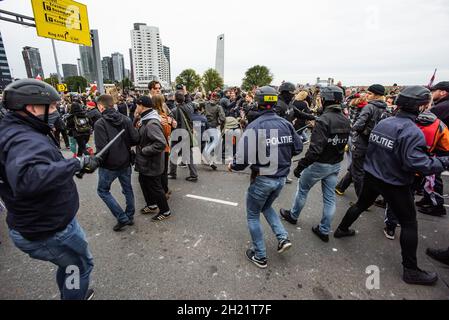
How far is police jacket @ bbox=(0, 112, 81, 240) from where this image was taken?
144 cm

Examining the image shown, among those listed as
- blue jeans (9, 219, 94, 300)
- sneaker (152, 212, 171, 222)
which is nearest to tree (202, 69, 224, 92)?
sneaker (152, 212, 171, 222)

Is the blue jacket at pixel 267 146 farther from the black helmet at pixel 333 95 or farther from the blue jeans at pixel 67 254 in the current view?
the blue jeans at pixel 67 254

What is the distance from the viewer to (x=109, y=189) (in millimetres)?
3316

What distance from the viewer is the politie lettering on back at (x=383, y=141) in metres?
2.43

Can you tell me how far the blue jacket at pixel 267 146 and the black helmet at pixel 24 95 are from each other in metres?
1.78

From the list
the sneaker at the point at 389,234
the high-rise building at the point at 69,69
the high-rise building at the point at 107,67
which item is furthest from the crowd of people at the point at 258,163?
the high-rise building at the point at 69,69

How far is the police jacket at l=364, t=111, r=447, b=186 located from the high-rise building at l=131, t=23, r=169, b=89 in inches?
5328

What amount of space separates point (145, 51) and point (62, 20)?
458ft

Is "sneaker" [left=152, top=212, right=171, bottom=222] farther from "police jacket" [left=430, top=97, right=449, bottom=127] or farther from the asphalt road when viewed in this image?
"police jacket" [left=430, top=97, right=449, bottom=127]

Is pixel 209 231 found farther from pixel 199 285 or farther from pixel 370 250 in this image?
pixel 370 250

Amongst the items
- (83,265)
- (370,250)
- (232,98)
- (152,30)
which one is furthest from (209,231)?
(152,30)

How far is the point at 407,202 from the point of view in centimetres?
246

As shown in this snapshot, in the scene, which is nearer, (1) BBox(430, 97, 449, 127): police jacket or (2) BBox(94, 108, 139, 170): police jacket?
(2) BBox(94, 108, 139, 170): police jacket

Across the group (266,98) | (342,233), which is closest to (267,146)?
(266,98)
